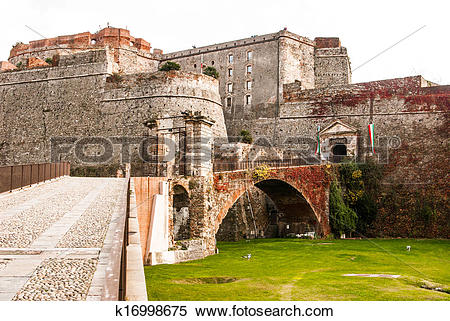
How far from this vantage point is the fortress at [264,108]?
32156 mm

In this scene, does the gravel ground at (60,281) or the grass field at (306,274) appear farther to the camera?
the grass field at (306,274)

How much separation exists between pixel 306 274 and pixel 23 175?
1193cm

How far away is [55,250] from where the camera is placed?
6.33 meters

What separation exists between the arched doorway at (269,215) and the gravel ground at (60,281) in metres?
21.8

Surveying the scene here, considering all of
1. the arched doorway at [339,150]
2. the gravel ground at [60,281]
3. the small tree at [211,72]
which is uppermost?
the small tree at [211,72]

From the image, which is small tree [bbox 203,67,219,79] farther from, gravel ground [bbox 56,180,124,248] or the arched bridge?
gravel ground [bbox 56,180,124,248]

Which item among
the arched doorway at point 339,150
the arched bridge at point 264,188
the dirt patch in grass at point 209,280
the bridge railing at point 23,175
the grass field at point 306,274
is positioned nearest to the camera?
the grass field at point 306,274

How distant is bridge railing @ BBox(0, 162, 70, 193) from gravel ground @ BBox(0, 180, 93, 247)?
12.2 ft

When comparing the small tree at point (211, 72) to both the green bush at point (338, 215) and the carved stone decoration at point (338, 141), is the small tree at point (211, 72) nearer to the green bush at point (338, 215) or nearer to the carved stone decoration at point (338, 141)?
the carved stone decoration at point (338, 141)

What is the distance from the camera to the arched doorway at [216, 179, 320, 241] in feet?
93.6

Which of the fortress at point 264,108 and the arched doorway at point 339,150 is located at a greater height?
the fortress at point 264,108

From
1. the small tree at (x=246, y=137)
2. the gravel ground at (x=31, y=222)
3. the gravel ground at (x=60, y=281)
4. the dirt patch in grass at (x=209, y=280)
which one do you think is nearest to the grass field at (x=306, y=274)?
the dirt patch in grass at (x=209, y=280)

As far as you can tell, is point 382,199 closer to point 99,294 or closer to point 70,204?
point 70,204
